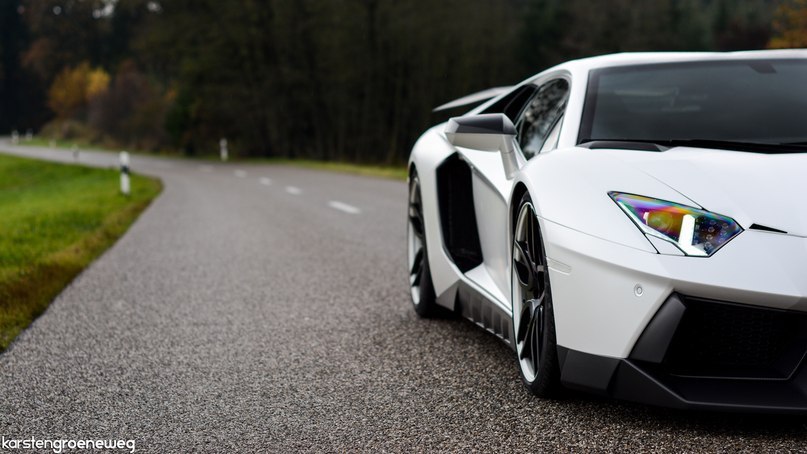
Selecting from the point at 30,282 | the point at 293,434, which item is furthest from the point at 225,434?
the point at 30,282

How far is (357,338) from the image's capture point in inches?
181

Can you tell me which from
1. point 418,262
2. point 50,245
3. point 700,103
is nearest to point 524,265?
point 700,103

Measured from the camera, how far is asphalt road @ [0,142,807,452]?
9.69 ft

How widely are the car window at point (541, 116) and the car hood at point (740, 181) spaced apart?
72 centimetres

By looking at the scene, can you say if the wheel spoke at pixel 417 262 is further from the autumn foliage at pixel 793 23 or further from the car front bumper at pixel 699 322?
the autumn foliage at pixel 793 23

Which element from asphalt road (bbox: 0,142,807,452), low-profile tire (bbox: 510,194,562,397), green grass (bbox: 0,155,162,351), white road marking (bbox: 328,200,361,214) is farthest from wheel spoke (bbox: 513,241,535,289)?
white road marking (bbox: 328,200,361,214)

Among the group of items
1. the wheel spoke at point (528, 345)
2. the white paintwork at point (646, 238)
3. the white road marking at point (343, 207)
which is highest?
the white paintwork at point (646, 238)

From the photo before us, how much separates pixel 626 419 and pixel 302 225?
790 cm

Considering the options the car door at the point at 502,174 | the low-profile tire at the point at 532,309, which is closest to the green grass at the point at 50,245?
the car door at the point at 502,174

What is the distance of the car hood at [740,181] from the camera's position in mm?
2656

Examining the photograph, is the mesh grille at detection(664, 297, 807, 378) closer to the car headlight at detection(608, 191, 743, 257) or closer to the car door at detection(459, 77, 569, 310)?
the car headlight at detection(608, 191, 743, 257)

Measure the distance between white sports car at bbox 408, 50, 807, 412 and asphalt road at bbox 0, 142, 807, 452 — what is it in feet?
0.63

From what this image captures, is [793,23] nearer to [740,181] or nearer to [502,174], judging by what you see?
[502,174]

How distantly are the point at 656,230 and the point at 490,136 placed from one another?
1.33m
